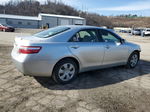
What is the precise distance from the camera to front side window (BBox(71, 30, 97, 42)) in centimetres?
445

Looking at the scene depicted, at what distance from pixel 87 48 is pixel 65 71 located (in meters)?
0.91

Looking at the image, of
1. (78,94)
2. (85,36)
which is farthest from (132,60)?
(78,94)

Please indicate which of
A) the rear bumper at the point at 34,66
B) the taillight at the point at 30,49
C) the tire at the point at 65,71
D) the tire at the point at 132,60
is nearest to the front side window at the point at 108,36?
the tire at the point at 132,60

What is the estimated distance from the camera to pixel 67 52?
413 centimetres

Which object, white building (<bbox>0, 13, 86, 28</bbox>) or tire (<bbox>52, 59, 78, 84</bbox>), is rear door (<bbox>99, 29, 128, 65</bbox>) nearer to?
tire (<bbox>52, 59, 78, 84</bbox>)

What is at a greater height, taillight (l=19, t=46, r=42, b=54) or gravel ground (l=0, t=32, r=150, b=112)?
taillight (l=19, t=46, r=42, b=54)

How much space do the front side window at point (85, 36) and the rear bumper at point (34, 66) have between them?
1.01 m

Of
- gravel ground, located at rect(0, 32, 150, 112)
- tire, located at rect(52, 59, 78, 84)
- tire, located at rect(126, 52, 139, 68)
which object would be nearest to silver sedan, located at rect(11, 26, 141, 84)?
tire, located at rect(52, 59, 78, 84)

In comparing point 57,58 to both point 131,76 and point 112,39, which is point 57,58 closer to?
point 112,39

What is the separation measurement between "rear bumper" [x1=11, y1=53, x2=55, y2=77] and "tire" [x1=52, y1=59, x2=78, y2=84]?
20 cm

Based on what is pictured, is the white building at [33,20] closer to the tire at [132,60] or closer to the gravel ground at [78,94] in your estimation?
the tire at [132,60]

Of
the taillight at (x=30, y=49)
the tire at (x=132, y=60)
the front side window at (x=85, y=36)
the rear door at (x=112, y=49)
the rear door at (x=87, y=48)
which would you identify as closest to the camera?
the taillight at (x=30, y=49)

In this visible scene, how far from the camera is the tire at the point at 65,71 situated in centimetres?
413

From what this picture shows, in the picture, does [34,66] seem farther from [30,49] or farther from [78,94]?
[78,94]
